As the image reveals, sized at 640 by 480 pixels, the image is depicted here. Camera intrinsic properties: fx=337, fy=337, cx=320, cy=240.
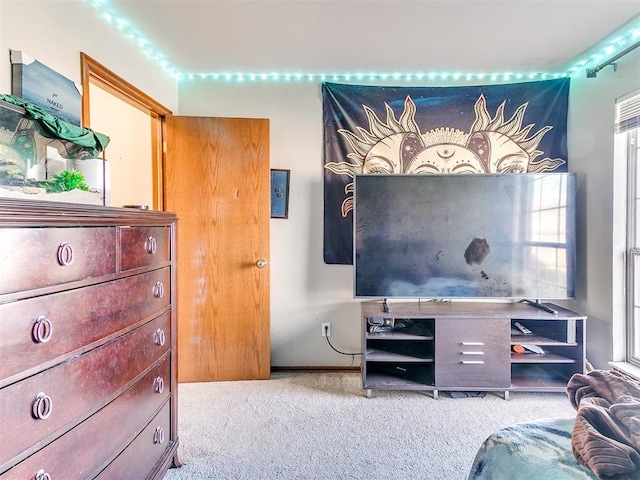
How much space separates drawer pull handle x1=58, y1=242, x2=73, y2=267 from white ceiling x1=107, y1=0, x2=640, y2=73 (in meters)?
1.56

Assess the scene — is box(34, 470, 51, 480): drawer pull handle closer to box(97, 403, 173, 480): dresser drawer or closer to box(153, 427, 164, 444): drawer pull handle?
box(97, 403, 173, 480): dresser drawer

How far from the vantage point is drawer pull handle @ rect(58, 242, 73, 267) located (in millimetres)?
922

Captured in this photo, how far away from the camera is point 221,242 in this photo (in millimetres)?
2584

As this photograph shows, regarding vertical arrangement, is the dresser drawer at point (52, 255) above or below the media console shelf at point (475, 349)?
above

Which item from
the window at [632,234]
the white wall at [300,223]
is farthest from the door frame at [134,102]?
the window at [632,234]

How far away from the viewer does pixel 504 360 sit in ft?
7.45

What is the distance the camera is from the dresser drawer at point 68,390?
79 centimetres

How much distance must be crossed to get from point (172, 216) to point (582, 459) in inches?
64.0

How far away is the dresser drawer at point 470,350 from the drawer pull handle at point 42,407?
207 cm

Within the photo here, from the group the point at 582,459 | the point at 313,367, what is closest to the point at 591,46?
the point at 582,459

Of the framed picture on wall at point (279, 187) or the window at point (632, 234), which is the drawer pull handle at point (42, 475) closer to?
the framed picture on wall at point (279, 187)

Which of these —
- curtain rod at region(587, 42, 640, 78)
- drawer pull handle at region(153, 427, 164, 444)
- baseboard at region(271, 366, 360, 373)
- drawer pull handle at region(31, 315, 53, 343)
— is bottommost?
baseboard at region(271, 366, 360, 373)

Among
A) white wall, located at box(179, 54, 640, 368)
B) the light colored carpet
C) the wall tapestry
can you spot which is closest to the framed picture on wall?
white wall, located at box(179, 54, 640, 368)

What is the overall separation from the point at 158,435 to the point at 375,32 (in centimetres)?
245
